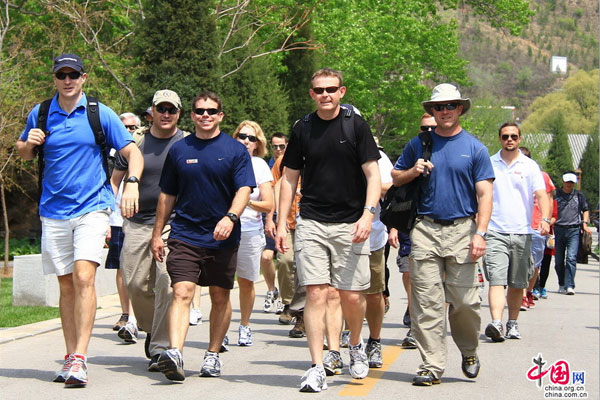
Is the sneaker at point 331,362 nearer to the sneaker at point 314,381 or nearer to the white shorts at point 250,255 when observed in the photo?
the sneaker at point 314,381

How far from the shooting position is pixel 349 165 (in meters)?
7.83

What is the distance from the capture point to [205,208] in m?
7.97

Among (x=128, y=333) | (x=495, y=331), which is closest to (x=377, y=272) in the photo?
(x=495, y=331)

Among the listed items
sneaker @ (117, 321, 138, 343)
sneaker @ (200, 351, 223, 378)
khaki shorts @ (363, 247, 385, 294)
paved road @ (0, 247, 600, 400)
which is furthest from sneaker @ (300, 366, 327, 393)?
sneaker @ (117, 321, 138, 343)

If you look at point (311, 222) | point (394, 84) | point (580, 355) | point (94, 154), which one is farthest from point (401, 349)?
point (394, 84)

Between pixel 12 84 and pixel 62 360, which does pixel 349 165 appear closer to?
pixel 62 360

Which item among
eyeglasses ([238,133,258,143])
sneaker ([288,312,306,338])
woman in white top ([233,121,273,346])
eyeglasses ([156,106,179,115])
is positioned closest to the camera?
eyeglasses ([156,106,179,115])

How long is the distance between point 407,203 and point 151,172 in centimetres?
224

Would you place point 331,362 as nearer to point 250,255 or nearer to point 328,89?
point 328,89

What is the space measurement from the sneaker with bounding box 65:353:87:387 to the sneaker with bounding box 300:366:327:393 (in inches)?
61.2

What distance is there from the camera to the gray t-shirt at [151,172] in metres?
8.84

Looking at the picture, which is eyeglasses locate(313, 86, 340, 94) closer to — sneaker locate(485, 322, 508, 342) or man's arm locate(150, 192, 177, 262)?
man's arm locate(150, 192, 177, 262)

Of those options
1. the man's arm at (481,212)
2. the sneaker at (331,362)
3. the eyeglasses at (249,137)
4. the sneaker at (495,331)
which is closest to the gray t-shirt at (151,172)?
the eyeglasses at (249,137)

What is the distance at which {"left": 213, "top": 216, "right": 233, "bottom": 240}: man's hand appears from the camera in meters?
7.77
